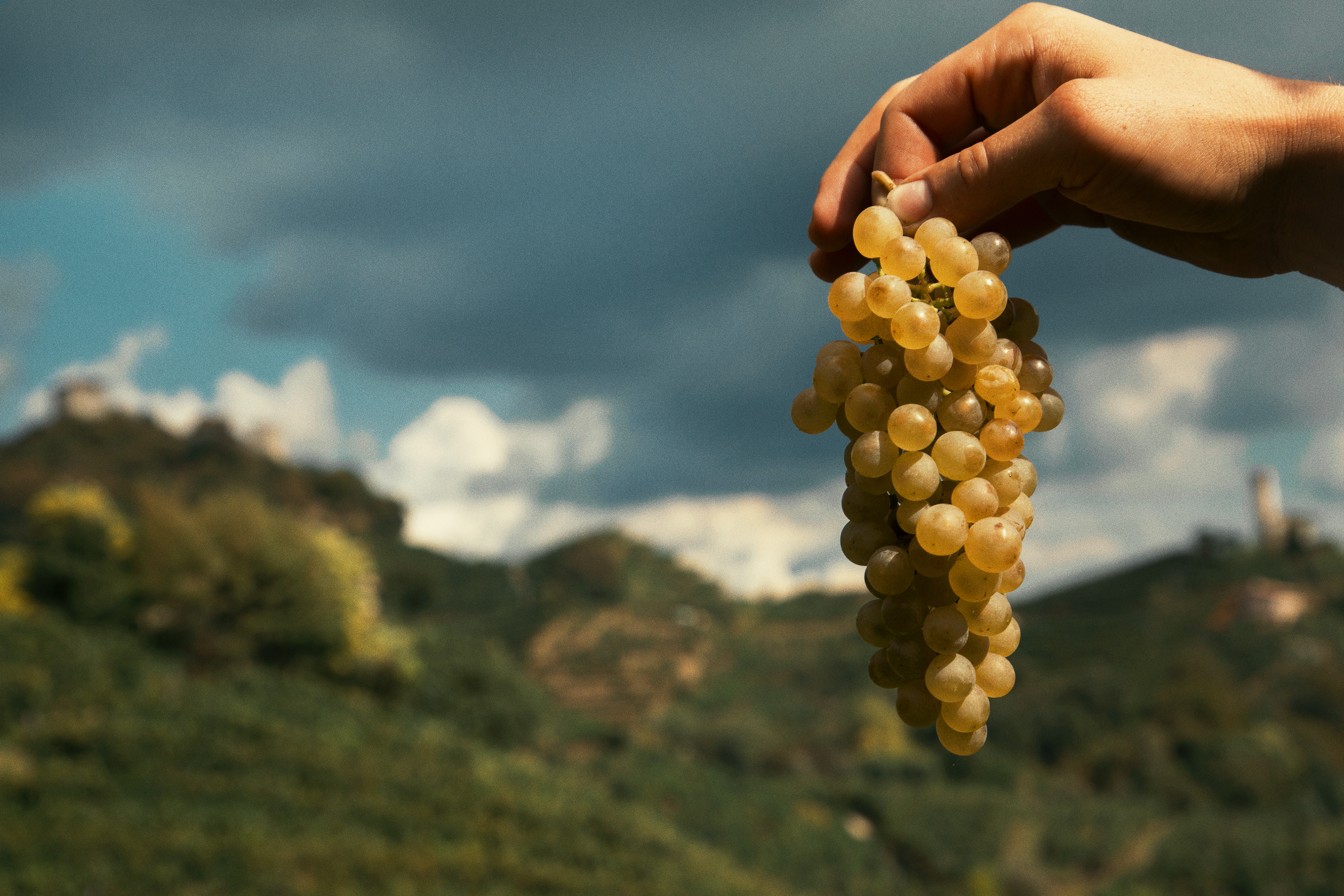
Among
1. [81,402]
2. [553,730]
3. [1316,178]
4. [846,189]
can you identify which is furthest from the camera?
[81,402]

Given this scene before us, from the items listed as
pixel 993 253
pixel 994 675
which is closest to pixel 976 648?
pixel 994 675

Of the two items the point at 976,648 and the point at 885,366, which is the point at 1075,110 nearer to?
the point at 885,366

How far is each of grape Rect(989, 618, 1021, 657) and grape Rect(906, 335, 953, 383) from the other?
30 centimetres

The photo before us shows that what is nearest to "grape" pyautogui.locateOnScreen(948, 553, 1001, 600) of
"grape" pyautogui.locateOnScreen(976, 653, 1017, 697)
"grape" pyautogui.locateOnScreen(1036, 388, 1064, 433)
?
"grape" pyautogui.locateOnScreen(976, 653, 1017, 697)

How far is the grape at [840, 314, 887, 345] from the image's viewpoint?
97 centimetres

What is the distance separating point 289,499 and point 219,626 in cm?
2104

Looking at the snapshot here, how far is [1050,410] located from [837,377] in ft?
0.90

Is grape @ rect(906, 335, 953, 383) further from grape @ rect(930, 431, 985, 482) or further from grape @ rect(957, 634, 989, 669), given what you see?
grape @ rect(957, 634, 989, 669)

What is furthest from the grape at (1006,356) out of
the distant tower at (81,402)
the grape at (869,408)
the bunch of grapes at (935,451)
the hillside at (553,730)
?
the distant tower at (81,402)

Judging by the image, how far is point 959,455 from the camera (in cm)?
89

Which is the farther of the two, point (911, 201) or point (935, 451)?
point (911, 201)

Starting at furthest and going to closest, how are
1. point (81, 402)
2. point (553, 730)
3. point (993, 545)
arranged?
point (81, 402) < point (553, 730) < point (993, 545)

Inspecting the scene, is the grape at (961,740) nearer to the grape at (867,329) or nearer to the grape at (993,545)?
the grape at (993,545)

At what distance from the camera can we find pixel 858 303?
952 mm
